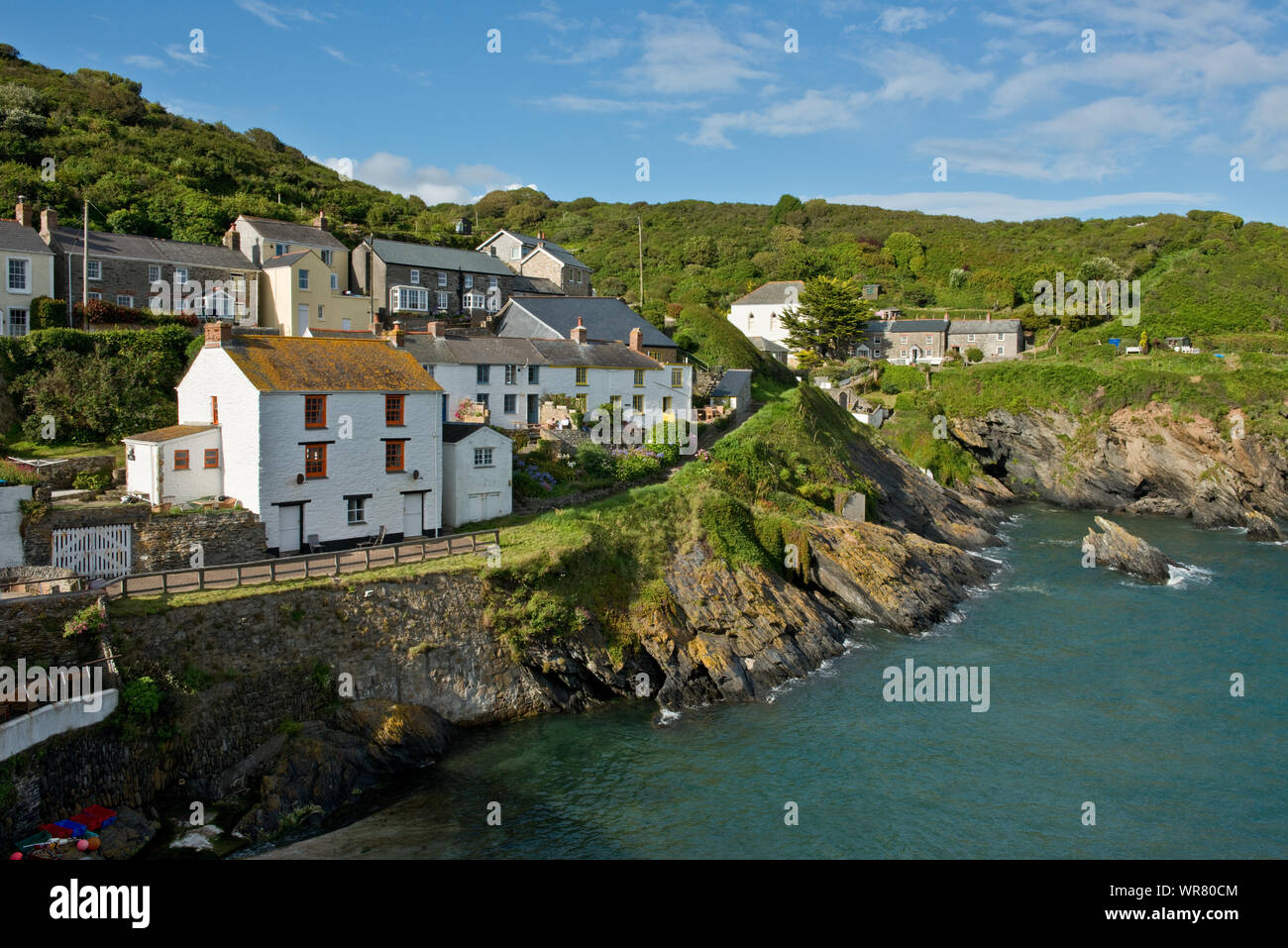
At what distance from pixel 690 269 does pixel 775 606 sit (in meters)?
92.7

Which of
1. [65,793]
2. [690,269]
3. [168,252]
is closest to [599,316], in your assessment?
[168,252]

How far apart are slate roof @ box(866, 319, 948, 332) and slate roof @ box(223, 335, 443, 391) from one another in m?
68.0

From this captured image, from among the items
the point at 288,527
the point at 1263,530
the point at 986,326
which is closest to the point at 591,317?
the point at 288,527

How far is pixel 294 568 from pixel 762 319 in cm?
7062

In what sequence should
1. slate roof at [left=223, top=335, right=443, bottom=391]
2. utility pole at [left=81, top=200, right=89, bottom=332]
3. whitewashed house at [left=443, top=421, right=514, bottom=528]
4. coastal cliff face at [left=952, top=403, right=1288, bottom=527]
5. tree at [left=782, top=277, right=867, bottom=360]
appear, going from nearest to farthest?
slate roof at [left=223, top=335, right=443, bottom=391] → whitewashed house at [left=443, top=421, right=514, bottom=528] → utility pole at [left=81, top=200, right=89, bottom=332] → coastal cliff face at [left=952, top=403, right=1288, bottom=527] → tree at [left=782, top=277, right=867, bottom=360]

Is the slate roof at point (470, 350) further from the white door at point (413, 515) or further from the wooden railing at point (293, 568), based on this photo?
the wooden railing at point (293, 568)

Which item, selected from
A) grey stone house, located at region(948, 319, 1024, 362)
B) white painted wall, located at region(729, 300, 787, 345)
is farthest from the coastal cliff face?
white painted wall, located at region(729, 300, 787, 345)

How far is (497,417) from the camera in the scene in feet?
143

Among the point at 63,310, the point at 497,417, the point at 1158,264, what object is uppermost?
the point at 1158,264

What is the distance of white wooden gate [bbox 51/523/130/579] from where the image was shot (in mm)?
25375

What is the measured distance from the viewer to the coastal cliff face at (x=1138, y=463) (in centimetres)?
5900

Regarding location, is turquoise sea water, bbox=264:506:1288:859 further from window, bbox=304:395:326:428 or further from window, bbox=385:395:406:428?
window, bbox=385:395:406:428

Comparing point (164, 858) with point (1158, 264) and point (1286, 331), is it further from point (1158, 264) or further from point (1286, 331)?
point (1158, 264)

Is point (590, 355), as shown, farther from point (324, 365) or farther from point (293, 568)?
point (293, 568)
